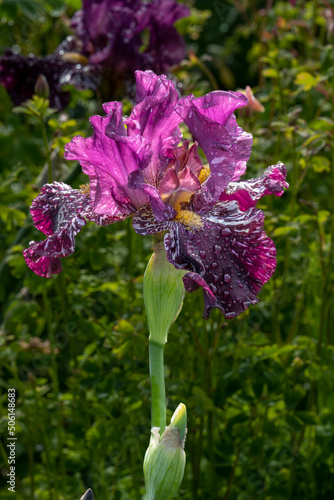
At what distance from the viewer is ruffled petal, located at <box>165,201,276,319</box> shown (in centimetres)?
77

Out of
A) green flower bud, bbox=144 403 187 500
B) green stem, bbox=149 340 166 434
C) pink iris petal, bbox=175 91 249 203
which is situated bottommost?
green flower bud, bbox=144 403 187 500

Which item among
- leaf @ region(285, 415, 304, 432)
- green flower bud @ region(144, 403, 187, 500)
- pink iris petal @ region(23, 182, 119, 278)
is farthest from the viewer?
leaf @ region(285, 415, 304, 432)

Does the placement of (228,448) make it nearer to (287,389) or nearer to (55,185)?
(287,389)

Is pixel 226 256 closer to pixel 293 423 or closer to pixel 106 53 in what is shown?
pixel 293 423

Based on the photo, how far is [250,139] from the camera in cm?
90

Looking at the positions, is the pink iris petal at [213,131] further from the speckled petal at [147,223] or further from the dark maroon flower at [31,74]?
the dark maroon flower at [31,74]

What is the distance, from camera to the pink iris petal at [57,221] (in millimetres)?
856

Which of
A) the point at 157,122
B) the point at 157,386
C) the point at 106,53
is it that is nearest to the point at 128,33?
the point at 106,53

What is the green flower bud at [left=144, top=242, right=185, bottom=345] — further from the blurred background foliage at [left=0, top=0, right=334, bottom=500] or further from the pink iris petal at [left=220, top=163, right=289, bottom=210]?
the blurred background foliage at [left=0, top=0, right=334, bottom=500]

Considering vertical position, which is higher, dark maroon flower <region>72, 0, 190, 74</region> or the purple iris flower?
dark maroon flower <region>72, 0, 190, 74</region>

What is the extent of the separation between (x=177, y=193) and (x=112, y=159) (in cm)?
10

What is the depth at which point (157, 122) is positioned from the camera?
2.82 feet

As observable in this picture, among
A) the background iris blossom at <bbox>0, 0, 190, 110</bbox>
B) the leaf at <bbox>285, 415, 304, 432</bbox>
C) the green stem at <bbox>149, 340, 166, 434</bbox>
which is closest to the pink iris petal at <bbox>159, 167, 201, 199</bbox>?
the green stem at <bbox>149, 340, 166, 434</bbox>

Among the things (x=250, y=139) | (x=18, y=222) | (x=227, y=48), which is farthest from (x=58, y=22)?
(x=250, y=139)
